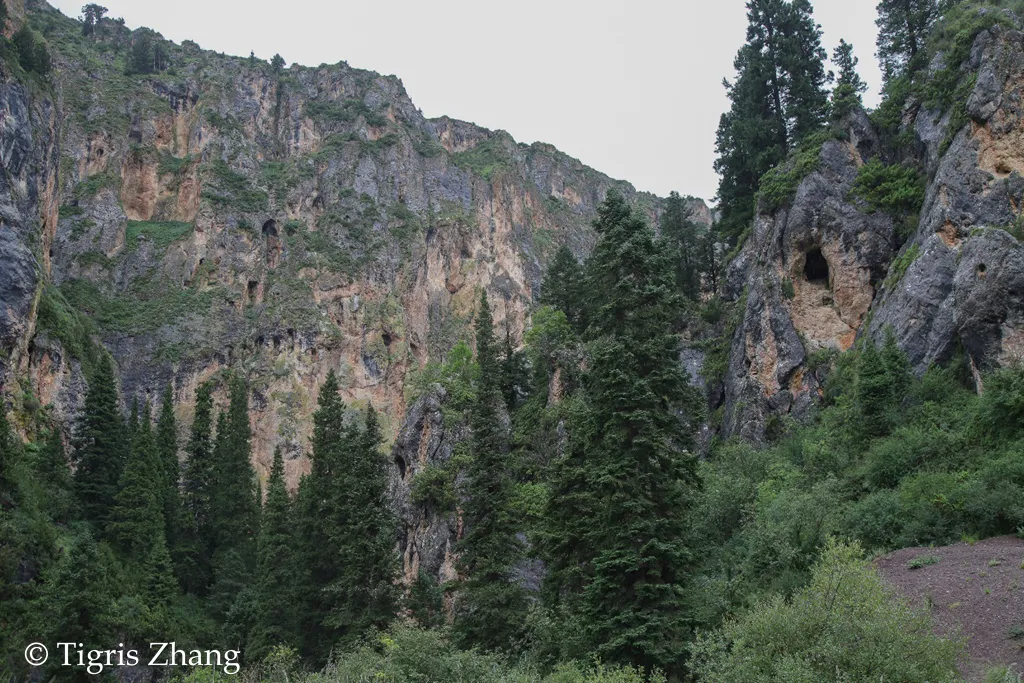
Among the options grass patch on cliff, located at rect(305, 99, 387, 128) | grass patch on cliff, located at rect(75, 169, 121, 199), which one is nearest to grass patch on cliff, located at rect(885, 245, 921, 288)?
grass patch on cliff, located at rect(75, 169, 121, 199)

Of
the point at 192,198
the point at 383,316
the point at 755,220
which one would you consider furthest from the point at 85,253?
the point at 755,220

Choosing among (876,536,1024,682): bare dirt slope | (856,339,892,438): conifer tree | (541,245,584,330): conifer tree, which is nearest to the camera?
(876,536,1024,682): bare dirt slope

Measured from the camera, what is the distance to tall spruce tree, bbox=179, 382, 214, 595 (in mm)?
45219

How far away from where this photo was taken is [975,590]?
14.0 m

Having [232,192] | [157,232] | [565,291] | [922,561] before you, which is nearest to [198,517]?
[565,291]

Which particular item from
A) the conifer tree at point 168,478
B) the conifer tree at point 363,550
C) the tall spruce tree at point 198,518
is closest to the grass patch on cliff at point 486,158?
the tall spruce tree at point 198,518

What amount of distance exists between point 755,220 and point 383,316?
6026 cm

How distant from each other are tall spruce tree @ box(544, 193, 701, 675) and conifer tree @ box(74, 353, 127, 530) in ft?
100

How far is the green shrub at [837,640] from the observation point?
34.6 feet

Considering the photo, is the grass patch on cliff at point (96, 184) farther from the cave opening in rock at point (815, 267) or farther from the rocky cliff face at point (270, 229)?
the cave opening in rock at point (815, 267)

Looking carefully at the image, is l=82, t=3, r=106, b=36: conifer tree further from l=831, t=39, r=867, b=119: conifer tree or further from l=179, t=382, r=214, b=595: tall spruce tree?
l=831, t=39, r=867, b=119: conifer tree

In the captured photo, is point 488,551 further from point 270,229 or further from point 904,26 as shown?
point 270,229

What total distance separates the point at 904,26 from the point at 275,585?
143ft

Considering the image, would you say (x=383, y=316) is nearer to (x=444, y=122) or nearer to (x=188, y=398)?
(x=188, y=398)
